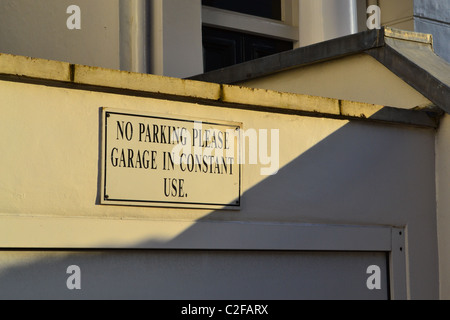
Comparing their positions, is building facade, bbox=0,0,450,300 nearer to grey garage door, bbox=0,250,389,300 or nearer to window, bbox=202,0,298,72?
grey garage door, bbox=0,250,389,300

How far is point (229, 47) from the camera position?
9.91 m

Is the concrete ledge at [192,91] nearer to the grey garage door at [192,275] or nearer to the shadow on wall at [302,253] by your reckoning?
the shadow on wall at [302,253]

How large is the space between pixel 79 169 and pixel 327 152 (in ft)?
5.53

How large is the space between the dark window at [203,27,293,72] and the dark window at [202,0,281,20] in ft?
0.97

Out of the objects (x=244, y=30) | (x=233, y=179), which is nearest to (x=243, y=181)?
(x=233, y=179)

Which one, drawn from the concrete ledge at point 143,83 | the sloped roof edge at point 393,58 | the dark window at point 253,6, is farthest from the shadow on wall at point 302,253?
the dark window at point 253,6

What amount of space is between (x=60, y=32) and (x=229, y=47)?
2.62 m

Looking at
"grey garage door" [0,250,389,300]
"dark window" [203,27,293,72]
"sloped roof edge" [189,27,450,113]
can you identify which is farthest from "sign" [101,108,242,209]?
"dark window" [203,27,293,72]

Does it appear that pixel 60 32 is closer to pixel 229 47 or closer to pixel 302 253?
pixel 229 47

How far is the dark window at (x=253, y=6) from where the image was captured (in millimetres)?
9891

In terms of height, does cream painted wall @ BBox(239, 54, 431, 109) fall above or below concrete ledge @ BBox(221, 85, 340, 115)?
above

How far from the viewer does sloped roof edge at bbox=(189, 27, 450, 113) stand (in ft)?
18.6

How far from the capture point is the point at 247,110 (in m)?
4.89
